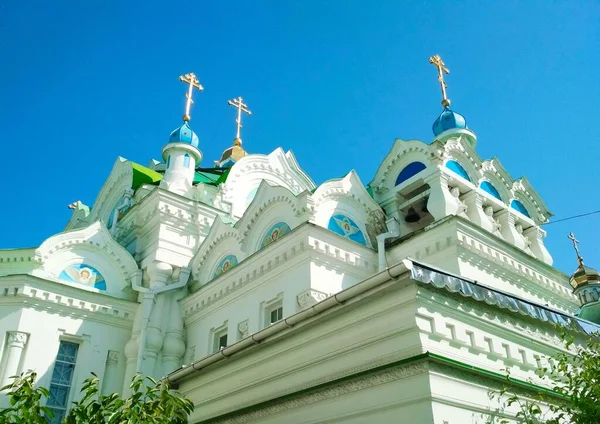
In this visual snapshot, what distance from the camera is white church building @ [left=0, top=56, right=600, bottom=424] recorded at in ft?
20.5

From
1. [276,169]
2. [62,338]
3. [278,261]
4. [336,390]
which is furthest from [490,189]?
[62,338]

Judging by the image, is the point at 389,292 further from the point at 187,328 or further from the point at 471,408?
the point at 187,328

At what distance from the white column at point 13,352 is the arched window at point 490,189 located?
11694 mm

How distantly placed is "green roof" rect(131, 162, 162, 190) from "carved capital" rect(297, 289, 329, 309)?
889 centimetres

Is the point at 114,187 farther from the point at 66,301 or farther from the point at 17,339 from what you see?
the point at 17,339

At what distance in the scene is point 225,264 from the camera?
14.7m

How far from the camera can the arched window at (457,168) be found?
14.5 m

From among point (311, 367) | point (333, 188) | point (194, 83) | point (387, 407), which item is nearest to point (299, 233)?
point (333, 188)

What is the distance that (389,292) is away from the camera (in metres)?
6.27

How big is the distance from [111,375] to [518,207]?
1151cm

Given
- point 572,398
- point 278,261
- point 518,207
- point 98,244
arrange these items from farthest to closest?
point 518,207 → point 98,244 → point 278,261 → point 572,398

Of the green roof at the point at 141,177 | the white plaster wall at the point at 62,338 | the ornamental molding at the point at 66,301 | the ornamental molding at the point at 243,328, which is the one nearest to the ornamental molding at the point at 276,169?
the green roof at the point at 141,177

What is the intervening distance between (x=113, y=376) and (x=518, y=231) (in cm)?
1101

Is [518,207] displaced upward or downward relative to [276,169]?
downward
